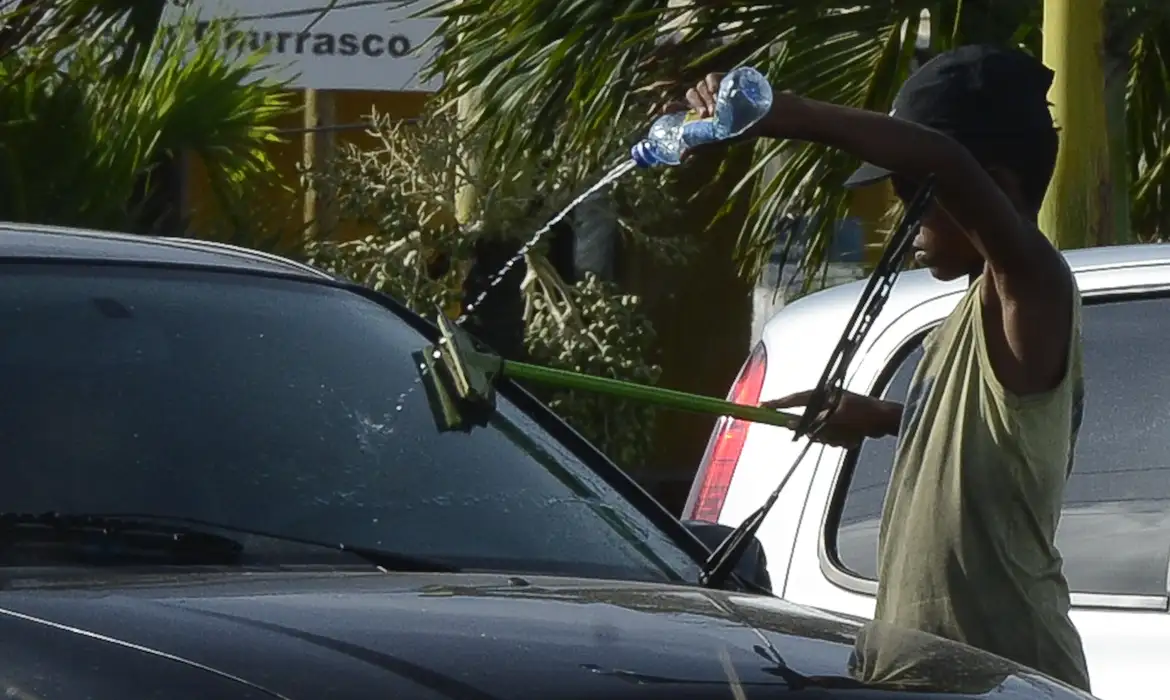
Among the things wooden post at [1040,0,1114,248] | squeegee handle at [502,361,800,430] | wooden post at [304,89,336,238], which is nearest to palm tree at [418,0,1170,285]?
wooden post at [1040,0,1114,248]

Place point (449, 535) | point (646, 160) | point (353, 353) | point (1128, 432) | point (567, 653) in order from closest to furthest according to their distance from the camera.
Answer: point (567, 653)
point (646, 160)
point (449, 535)
point (353, 353)
point (1128, 432)

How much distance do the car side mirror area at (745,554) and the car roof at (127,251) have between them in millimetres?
765

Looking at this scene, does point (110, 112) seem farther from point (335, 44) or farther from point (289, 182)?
point (289, 182)

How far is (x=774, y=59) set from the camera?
6.41 metres

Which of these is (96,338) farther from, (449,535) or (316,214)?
(316,214)

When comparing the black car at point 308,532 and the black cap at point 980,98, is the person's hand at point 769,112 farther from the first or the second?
the black car at point 308,532

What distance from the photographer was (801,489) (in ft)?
13.5

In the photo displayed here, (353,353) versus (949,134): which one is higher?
(949,134)

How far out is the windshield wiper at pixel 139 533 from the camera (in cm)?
288

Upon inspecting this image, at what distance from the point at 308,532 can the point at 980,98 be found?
1133 mm

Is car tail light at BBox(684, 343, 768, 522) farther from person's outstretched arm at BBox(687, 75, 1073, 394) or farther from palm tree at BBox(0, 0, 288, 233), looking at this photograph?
palm tree at BBox(0, 0, 288, 233)

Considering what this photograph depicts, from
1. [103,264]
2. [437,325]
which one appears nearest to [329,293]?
[437,325]

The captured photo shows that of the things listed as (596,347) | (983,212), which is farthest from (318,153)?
(983,212)

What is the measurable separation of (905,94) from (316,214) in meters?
7.11
